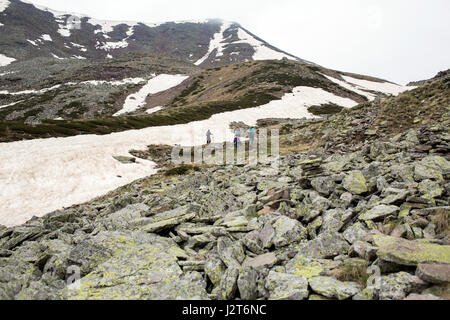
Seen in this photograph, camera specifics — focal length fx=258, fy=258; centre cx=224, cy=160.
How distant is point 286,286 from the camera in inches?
190

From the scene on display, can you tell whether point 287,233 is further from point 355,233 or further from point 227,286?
point 227,286

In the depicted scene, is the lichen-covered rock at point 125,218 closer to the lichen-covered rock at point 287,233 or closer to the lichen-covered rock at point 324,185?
the lichen-covered rock at point 287,233

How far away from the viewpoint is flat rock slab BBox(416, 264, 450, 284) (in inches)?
157

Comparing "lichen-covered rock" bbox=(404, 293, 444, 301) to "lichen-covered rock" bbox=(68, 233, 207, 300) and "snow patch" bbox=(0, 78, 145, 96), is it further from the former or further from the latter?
"snow patch" bbox=(0, 78, 145, 96)

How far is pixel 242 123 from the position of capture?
56875 millimetres

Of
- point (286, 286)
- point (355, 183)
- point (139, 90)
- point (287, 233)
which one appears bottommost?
point (286, 286)

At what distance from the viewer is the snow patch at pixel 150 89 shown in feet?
312

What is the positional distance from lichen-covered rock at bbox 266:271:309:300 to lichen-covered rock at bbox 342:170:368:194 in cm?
464

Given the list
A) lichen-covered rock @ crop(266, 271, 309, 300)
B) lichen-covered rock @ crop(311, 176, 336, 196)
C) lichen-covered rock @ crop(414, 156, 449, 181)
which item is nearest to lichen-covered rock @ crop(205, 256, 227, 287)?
lichen-covered rock @ crop(266, 271, 309, 300)

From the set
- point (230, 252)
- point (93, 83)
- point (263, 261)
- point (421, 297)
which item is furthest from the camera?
point (93, 83)

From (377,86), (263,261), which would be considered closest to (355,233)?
(263,261)

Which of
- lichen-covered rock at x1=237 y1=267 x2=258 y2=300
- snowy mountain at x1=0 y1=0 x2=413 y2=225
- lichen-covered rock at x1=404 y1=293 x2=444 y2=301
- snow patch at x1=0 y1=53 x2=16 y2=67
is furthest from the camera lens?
snow patch at x1=0 y1=53 x2=16 y2=67

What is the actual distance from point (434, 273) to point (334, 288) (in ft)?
5.02
